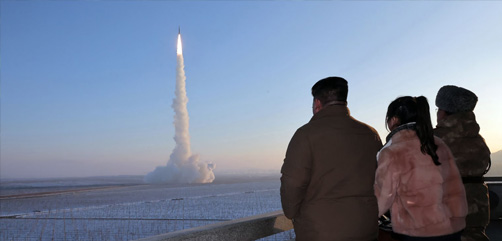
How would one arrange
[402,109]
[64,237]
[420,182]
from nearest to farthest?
1. [420,182]
2. [402,109]
3. [64,237]

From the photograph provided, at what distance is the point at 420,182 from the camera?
10.1 ft

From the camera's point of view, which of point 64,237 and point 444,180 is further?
point 64,237

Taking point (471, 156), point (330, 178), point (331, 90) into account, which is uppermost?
point (331, 90)

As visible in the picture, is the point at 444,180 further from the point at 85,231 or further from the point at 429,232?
the point at 85,231

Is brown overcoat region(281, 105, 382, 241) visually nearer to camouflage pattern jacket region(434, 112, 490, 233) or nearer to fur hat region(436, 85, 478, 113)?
camouflage pattern jacket region(434, 112, 490, 233)

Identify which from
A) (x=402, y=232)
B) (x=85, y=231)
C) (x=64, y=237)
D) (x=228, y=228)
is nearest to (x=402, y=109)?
(x=402, y=232)

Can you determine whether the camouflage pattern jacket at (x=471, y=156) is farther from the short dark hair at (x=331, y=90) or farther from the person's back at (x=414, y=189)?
the short dark hair at (x=331, y=90)

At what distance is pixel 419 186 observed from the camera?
3.07 m

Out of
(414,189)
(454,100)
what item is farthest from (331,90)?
(454,100)

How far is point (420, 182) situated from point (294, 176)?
0.89 m

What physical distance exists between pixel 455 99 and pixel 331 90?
1.45 meters

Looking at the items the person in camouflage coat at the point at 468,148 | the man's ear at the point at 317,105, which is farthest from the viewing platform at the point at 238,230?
the man's ear at the point at 317,105

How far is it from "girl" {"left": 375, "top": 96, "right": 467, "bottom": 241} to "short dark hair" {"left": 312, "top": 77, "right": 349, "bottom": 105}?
489mm

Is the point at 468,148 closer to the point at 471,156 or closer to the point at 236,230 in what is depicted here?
the point at 471,156
